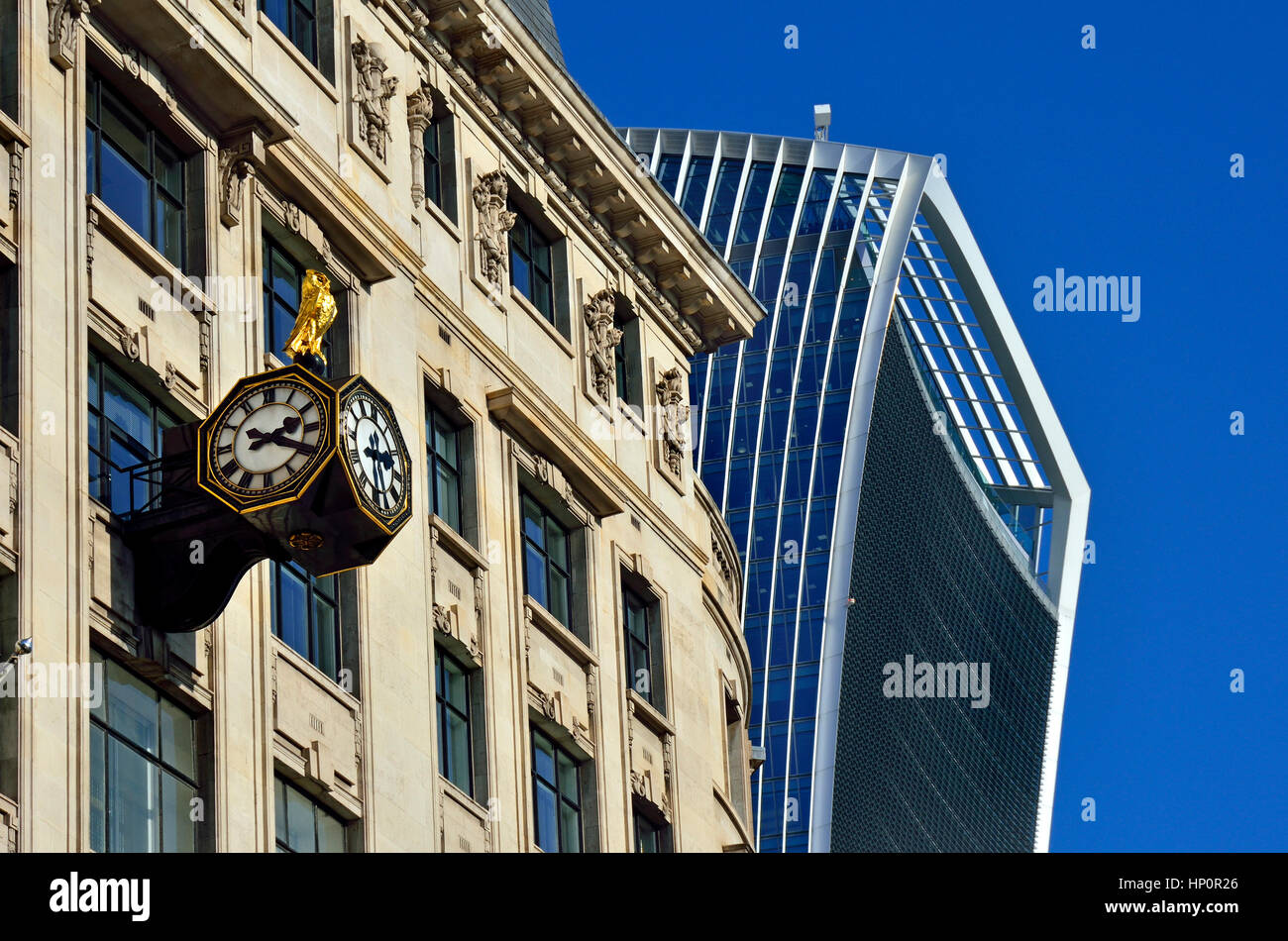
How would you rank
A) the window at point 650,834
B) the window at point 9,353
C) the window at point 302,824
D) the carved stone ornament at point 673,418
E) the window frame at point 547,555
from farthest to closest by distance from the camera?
the carved stone ornament at point 673,418 < the window at point 650,834 < the window frame at point 547,555 < the window at point 302,824 < the window at point 9,353

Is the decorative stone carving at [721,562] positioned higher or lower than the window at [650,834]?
higher

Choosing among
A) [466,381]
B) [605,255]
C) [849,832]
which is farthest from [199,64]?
[849,832]

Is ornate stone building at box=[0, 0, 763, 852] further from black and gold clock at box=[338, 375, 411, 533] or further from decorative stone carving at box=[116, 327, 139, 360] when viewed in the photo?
black and gold clock at box=[338, 375, 411, 533]

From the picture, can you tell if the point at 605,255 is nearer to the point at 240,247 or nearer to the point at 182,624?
the point at 240,247

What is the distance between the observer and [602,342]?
49000 millimetres

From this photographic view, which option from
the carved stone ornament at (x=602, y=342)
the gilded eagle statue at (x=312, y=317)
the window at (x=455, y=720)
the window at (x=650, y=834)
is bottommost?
the window at (x=650, y=834)

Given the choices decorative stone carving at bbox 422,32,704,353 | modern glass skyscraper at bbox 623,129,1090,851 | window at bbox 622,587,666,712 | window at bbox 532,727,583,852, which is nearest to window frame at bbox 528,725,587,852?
window at bbox 532,727,583,852

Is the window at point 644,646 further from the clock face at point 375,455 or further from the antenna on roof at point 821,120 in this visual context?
the antenna on roof at point 821,120

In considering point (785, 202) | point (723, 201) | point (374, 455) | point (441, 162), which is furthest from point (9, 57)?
Answer: point (723, 201)

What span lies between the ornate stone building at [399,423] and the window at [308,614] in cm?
7

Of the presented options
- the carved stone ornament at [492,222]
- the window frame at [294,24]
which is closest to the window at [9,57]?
the window frame at [294,24]

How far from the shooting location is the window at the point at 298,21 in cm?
4091

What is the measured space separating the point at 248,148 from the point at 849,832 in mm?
128312

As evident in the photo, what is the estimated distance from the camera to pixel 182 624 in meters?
32.1
